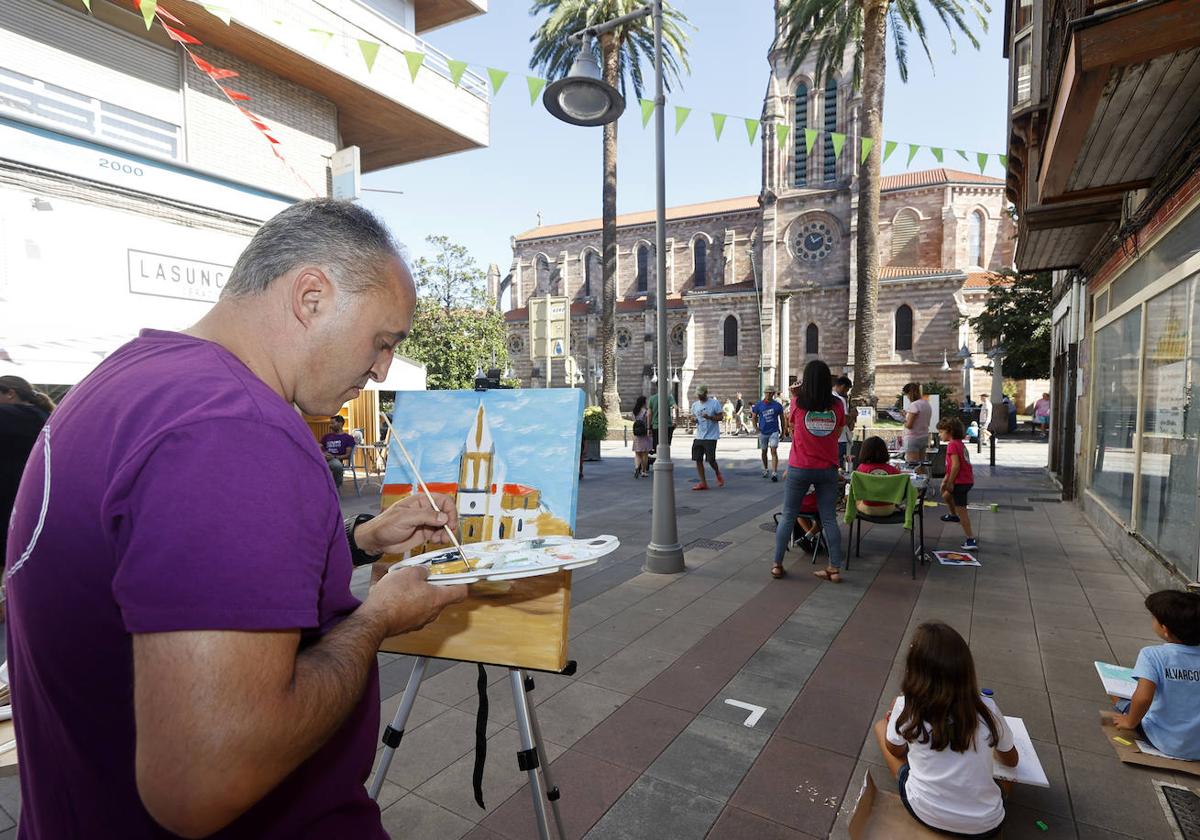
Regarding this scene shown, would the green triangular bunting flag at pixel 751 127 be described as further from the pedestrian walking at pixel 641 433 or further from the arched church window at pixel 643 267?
the arched church window at pixel 643 267

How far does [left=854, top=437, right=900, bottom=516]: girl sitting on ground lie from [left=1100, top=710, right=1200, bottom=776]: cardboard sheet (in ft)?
10.3

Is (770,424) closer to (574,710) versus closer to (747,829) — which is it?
(574,710)

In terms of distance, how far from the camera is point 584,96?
6020 millimetres

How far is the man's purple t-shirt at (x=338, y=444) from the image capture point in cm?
1031

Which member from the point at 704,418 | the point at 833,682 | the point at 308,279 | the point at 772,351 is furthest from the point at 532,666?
the point at 772,351

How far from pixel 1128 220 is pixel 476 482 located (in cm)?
785

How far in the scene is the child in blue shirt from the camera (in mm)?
2904

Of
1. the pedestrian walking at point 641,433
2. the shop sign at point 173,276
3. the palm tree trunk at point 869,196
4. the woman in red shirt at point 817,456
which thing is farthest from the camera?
the palm tree trunk at point 869,196

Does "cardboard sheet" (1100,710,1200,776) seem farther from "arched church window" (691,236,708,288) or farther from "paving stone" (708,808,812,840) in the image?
"arched church window" (691,236,708,288)

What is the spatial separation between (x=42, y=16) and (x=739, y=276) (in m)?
38.7

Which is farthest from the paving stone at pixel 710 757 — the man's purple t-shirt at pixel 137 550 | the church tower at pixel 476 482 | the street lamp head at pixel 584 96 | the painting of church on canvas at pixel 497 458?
the street lamp head at pixel 584 96

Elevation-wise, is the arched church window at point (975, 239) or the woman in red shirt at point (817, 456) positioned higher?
the arched church window at point (975, 239)

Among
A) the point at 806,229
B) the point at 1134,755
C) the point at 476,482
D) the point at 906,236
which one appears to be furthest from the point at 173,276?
the point at 906,236

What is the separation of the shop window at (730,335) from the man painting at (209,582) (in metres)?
40.1
